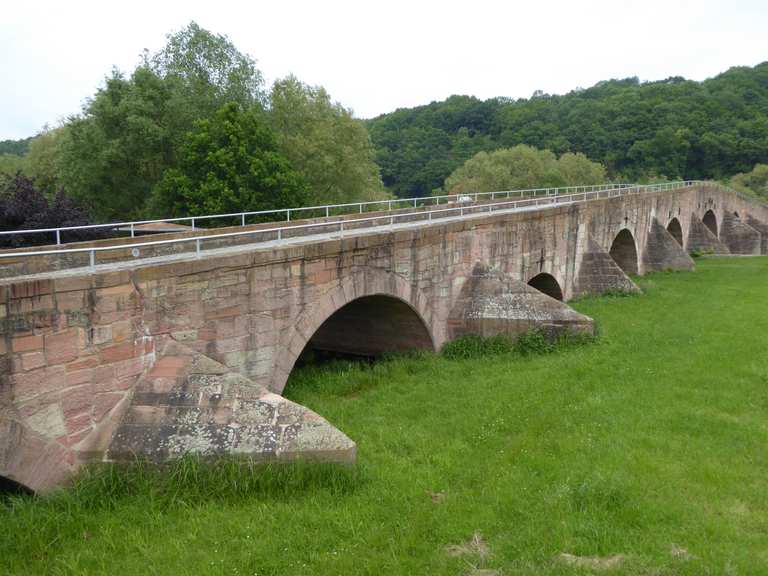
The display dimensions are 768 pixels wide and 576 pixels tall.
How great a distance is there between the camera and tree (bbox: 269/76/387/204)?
123 feet

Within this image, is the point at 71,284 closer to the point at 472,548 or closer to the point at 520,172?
the point at 472,548

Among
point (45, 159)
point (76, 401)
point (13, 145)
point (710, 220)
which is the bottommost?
point (76, 401)

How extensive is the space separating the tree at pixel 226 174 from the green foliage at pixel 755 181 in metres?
75.3

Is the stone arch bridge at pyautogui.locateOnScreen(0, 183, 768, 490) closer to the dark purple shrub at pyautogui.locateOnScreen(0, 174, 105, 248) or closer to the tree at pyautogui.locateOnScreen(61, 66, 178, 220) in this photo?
the dark purple shrub at pyautogui.locateOnScreen(0, 174, 105, 248)

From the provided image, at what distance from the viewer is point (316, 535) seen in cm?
738

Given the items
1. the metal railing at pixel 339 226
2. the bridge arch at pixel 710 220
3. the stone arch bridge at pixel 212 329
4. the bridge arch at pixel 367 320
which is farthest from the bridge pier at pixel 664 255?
the bridge arch at pixel 367 320

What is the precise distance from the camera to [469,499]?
839cm

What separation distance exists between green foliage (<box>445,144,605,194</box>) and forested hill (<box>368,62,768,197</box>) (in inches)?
1033

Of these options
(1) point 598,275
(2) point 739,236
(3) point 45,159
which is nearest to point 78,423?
(1) point 598,275

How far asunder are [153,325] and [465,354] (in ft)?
29.3

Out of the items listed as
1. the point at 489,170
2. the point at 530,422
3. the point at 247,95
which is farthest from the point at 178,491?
the point at 489,170

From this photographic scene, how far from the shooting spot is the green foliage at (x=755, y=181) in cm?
8500

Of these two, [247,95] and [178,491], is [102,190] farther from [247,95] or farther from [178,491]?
[178,491]

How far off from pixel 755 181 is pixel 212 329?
318 feet
